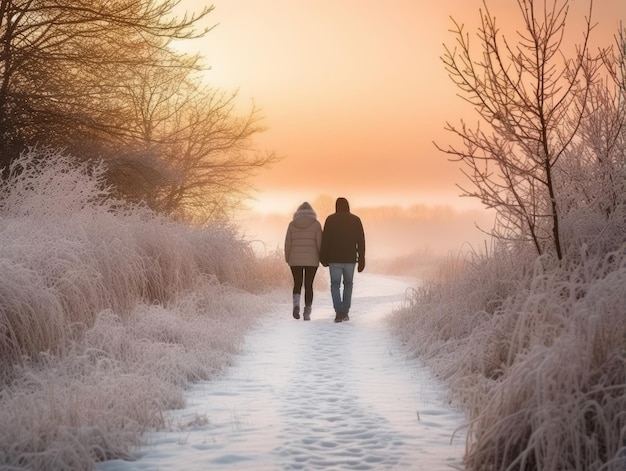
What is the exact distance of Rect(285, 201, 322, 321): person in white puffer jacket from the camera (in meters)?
11.7

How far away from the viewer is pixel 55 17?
13445mm

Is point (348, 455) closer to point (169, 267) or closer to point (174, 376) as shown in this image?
point (174, 376)

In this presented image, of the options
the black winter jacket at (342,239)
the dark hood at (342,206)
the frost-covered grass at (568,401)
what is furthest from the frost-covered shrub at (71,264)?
the frost-covered grass at (568,401)

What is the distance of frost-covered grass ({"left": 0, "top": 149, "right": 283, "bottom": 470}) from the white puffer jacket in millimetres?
1222

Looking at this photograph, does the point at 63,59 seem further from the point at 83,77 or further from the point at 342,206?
the point at 342,206

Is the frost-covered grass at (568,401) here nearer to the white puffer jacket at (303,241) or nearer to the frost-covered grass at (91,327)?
the frost-covered grass at (91,327)

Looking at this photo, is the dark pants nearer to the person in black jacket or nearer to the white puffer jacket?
the white puffer jacket

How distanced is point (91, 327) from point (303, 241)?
5.27m

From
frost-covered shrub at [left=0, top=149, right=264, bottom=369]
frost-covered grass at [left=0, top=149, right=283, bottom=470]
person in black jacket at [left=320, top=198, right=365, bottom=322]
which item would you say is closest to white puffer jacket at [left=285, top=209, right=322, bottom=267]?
person in black jacket at [left=320, top=198, right=365, bottom=322]

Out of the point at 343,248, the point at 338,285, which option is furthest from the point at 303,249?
the point at 338,285

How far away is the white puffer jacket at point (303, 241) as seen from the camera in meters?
11.7

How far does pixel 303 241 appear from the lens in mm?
11719

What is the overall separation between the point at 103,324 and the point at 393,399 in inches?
131

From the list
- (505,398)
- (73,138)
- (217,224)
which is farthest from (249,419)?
(73,138)
